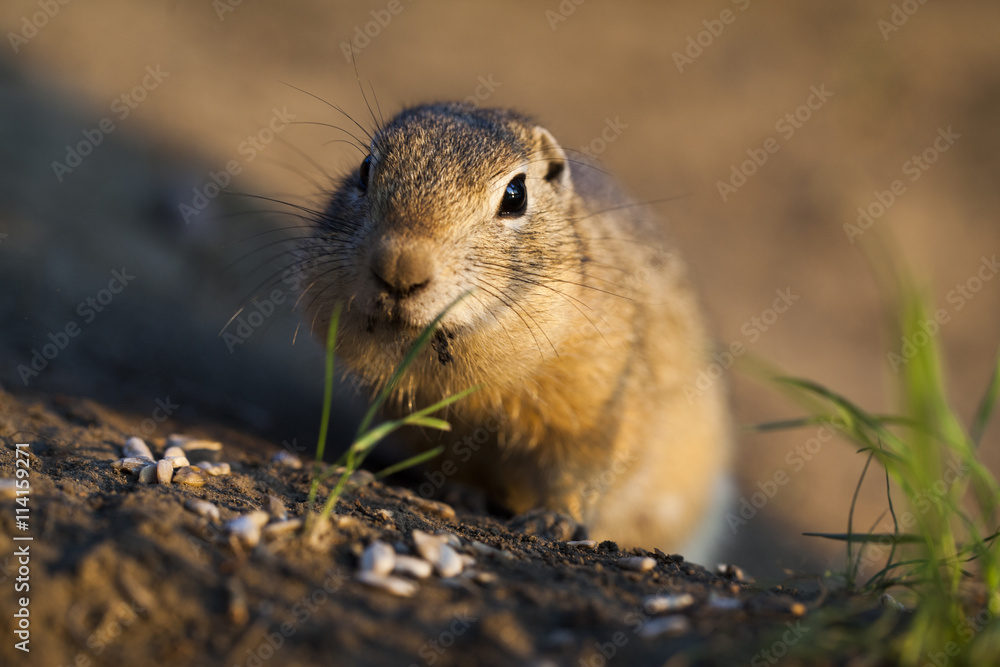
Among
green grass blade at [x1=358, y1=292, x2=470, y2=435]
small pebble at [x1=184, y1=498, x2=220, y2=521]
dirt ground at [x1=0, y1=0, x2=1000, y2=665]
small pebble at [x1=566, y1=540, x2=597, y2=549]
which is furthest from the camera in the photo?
small pebble at [x1=566, y1=540, x2=597, y2=549]

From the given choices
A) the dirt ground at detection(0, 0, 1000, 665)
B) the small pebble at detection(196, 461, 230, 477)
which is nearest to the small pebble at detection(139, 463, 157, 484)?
the dirt ground at detection(0, 0, 1000, 665)

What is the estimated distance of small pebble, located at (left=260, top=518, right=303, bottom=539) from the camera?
2.84 meters

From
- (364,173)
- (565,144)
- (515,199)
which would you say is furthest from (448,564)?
(565,144)

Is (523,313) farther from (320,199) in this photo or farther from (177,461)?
(320,199)

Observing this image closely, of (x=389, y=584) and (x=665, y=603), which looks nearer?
(x=389, y=584)

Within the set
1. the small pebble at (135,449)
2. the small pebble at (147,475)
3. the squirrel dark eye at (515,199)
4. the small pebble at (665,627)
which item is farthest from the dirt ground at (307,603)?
the squirrel dark eye at (515,199)

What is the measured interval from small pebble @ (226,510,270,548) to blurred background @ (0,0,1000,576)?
2.48 meters

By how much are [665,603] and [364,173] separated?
2.98 meters

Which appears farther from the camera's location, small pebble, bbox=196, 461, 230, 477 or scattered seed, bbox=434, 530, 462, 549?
small pebble, bbox=196, 461, 230, 477

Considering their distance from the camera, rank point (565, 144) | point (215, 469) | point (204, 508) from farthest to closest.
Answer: point (565, 144) → point (215, 469) → point (204, 508)

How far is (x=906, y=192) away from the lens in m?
13.1

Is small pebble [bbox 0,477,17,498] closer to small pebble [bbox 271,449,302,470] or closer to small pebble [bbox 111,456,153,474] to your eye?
small pebble [bbox 111,456,153,474]

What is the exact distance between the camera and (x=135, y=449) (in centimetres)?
397

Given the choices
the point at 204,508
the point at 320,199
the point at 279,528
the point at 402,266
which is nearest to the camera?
the point at 279,528
